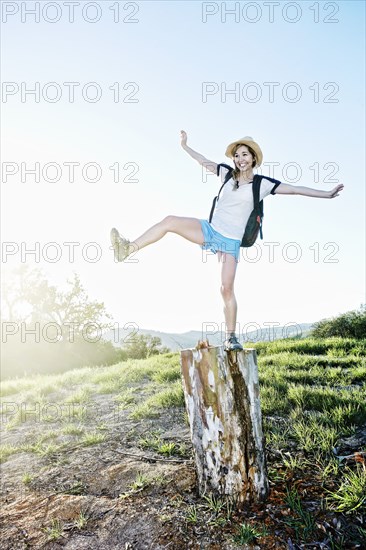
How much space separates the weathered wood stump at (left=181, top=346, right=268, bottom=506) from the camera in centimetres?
324

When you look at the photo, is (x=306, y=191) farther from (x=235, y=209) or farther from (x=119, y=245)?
(x=119, y=245)

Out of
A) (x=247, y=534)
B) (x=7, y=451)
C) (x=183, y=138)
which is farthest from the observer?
(x=183, y=138)

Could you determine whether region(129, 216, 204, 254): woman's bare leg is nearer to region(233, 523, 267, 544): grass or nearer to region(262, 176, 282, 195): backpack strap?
region(262, 176, 282, 195): backpack strap

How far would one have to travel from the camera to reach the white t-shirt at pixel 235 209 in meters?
4.60

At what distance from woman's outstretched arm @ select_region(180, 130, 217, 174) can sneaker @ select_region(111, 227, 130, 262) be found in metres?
1.68

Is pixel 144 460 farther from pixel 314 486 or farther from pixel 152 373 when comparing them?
pixel 152 373

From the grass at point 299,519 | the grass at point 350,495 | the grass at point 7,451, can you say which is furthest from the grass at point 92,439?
the grass at point 350,495

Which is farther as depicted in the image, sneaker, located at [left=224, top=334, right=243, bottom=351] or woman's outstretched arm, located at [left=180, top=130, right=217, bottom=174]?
woman's outstretched arm, located at [left=180, top=130, right=217, bottom=174]

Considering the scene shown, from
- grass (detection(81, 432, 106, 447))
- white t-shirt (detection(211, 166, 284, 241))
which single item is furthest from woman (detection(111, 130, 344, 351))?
grass (detection(81, 432, 106, 447))

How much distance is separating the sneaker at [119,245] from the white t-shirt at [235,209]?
1138 mm

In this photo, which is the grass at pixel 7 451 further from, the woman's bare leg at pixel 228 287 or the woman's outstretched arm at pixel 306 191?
the woman's outstretched arm at pixel 306 191

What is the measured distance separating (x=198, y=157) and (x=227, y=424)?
11.6 feet

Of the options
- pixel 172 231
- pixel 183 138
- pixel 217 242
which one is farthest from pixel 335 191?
pixel 183 138

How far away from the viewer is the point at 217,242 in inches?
179
